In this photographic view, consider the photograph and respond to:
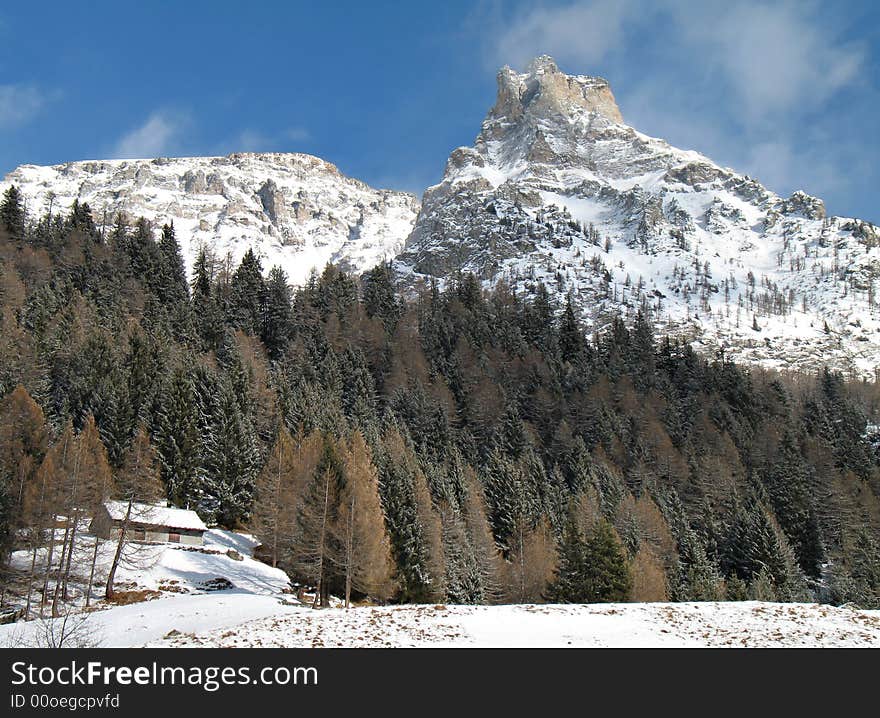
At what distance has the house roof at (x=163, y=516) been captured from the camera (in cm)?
4256

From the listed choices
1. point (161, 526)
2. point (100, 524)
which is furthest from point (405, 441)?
point (100, 524)

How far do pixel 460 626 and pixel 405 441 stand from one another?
49131mm

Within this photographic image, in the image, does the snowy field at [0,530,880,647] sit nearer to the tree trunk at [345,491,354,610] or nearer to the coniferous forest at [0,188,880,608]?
the tree trunk at [345,491,354,610]

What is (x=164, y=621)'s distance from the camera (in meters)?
22.9

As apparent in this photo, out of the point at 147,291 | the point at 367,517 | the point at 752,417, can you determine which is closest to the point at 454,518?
the point at 367,517

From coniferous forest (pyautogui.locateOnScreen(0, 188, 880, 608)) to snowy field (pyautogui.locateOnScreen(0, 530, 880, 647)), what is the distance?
27.6 ft

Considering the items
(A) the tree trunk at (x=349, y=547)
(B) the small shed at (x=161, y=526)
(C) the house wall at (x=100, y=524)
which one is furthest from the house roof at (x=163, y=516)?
(A) the tree trunk at (x=349, y=547)

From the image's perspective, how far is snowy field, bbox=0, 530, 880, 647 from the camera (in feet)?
63.3

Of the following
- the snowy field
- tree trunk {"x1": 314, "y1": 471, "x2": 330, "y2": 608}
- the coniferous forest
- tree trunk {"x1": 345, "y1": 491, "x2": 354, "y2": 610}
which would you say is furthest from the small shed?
tree trunk {"x1": 345, "y1": 491, "x2": 354, "y2": 610}

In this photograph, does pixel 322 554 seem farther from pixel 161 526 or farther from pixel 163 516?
pixel 163 516

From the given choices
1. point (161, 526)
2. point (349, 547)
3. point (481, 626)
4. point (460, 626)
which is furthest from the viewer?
point (161, 526)

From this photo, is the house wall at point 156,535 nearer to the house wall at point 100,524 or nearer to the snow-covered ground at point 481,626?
the house wall at point 100,524

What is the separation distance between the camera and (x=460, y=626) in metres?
21.9

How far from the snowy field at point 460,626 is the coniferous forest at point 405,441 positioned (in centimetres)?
841
